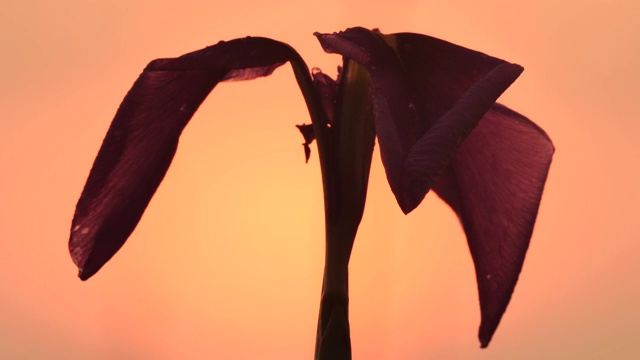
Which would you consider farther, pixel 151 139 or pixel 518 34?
pixel 518 34

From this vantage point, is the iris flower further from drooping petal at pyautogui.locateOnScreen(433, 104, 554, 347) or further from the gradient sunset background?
the gradient sunset background

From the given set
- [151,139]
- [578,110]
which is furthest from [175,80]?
[578,110]

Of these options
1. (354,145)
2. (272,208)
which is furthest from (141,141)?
(272,208)

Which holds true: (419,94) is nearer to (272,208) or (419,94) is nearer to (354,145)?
(354,145)

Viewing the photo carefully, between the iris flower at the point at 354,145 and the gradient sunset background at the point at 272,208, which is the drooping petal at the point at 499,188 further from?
the gradient sunset background at the point at 272,208

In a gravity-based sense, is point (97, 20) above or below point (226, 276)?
above

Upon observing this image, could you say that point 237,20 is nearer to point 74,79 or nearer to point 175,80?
point 74,79

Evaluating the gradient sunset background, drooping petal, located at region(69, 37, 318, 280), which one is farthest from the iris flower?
the gradient sunset background
